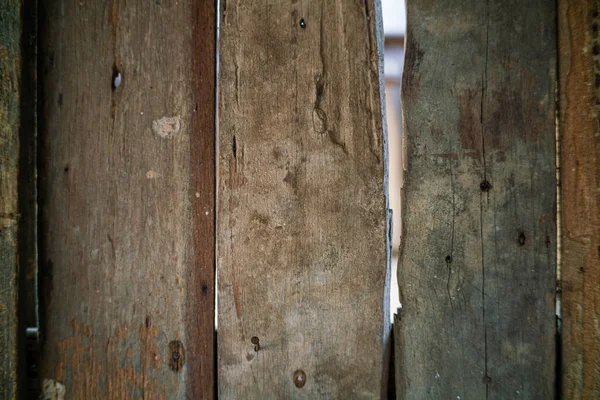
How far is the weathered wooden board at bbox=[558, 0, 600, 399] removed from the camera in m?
0.80

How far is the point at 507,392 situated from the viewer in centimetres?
89

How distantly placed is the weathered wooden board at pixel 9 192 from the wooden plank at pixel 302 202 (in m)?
0.54

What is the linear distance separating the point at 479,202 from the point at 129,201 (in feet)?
3.18

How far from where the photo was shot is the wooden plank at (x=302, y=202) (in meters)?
0.91

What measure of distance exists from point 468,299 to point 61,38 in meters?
1.36

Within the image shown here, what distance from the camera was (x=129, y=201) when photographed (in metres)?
0.97

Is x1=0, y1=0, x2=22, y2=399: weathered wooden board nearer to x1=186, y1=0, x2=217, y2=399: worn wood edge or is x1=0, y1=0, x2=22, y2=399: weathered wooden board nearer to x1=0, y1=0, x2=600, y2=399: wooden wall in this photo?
x1=0, y1=0, x2=600, y2=399: wooden wall

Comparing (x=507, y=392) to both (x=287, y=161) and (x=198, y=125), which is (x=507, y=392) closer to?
(x=287, y=161)

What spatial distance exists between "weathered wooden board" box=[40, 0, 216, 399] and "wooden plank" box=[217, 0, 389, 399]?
8 centimetres

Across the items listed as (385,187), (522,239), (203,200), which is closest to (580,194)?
(522,239)

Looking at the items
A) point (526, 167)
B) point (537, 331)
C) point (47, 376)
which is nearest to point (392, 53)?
point (526, 167)

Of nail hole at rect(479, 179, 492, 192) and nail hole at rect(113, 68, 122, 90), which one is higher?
nail hole at rect(113, 68, 122, 90)

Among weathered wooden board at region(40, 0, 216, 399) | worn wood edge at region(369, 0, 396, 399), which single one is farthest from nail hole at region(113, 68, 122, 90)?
worn wood edge at region(369, 0, 396, 399)

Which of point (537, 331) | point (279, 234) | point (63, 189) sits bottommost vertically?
point (537, 331)
